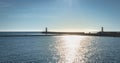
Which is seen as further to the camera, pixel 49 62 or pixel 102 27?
pixel 102 27

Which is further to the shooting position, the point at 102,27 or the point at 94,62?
the point at 102,27

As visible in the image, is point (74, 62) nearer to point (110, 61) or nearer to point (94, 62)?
point (94, 62)

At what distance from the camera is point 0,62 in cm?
3672

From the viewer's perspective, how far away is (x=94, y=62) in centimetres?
3766

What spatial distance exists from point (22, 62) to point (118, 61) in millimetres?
14981

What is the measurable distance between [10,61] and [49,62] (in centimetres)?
608

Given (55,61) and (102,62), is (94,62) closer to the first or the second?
(102,62)

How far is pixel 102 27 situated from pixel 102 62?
144 metres

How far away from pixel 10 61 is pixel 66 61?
29.1 ft

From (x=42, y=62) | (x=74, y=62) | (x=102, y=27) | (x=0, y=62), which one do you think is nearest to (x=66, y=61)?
(x=74, y=62)

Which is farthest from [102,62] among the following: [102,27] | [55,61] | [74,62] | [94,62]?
[102,27]

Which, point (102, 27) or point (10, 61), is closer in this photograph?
point (10, 61)

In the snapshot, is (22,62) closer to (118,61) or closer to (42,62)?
(42,62)

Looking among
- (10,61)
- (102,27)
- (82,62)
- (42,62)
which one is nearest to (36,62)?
(42,62)
